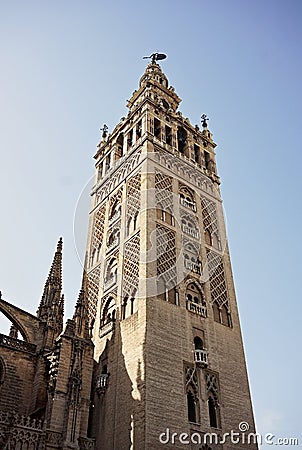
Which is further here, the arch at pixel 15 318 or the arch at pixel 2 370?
the arch at pixel 15 318

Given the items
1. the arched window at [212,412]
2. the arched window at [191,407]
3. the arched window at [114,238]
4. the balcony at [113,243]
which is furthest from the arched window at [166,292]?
the arched window at [114,238]

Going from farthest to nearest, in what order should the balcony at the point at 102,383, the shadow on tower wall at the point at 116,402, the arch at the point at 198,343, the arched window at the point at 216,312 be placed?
1. the arched window at the point at 216,312
2. the arch at the point at 198,343
3. the balcony at the point at 102,383
4. the shadow on tower wall at the point at 116,402

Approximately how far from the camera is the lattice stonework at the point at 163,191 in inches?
959

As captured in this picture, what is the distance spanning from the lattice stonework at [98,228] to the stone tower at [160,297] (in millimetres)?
90

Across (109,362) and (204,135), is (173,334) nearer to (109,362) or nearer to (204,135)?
(109,362)

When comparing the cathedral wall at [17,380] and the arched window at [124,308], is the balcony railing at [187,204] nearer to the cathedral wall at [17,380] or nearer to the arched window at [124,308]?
the arched window at [124,308]

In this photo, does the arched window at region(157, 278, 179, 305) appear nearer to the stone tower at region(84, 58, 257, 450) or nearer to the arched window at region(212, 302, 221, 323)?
the stone tower at region(84, 58, 257, 450)

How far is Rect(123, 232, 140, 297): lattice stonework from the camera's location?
826 inches

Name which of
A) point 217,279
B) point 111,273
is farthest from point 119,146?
point 217,279

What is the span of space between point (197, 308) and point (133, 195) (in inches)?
294

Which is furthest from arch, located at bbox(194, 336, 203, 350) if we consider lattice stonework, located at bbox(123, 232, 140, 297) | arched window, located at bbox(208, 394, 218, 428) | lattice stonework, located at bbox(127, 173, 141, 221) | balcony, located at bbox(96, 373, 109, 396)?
lattice stonework, located at bbox(127, 173, 141, 221)

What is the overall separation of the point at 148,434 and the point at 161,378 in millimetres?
2282

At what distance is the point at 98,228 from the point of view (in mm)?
27328

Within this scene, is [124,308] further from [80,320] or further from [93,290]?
[93,290]
